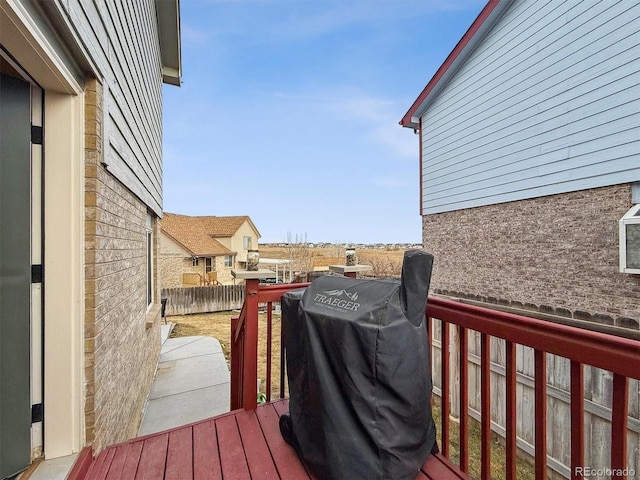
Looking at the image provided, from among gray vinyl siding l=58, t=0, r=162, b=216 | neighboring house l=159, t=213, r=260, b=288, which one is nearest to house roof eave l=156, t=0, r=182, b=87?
gray vinyl siding l=58, t=0, r=162, b=216

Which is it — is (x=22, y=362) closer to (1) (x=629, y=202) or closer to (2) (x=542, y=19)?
(1) (x=629, y=202)

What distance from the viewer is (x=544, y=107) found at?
17.3ft

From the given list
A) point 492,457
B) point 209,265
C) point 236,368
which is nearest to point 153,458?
point 236,368

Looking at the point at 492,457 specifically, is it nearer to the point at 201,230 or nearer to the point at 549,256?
the point at 549,256

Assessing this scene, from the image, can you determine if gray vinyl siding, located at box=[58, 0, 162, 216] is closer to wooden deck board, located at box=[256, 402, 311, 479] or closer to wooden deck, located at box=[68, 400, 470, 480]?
wooden deck, located at box=[68, 400, 470, 480]

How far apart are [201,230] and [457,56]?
1794 cm

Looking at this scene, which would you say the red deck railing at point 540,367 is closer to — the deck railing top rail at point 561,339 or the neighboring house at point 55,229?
the deck railing top rail at point 561,339

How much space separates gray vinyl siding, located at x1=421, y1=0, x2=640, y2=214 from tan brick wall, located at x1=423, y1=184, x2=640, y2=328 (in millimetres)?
258

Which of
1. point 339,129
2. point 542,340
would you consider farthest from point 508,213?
point 339,129

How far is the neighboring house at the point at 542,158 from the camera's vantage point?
169 inches

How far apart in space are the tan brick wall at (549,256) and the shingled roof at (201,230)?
14955 millimetres

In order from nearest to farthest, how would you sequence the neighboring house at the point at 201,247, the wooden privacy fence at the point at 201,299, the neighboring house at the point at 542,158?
1. the neighboring house at the point at 542,158
2. the wooden privacy fence at the point at 201,299
3. the neighboring house at the point at 201,247

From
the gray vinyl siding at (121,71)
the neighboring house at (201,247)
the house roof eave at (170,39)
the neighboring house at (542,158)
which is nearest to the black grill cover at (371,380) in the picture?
the gray vinyl siding at (121,71)

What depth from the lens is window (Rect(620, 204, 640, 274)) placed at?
393 centimetres
